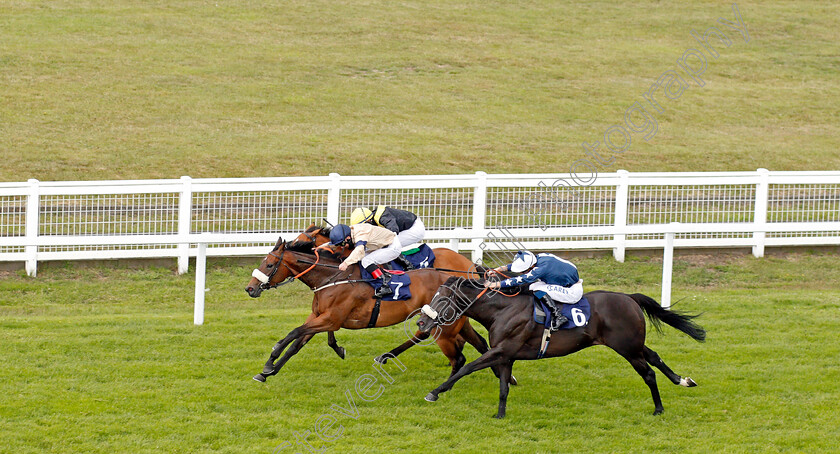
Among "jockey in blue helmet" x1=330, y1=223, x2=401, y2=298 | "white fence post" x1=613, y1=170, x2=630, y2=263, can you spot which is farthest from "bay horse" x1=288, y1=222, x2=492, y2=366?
"white fence post" x1=613, y1=170, x2=630, y2=263

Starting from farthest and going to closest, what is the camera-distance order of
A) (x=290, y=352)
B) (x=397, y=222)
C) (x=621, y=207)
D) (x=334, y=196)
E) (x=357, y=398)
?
(x=621, y=207) → (x=334, y=196) → (x=397, y=222) → (x=290, y=352) → (x=357, y=398)

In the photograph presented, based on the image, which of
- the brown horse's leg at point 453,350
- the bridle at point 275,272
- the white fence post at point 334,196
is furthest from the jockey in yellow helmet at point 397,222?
the white fence post at point 334,196

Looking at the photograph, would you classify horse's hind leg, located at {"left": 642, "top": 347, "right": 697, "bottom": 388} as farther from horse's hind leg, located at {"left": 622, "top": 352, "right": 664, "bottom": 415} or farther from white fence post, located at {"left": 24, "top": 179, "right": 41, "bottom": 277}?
white fence post, located at {"left": 24, "top": 179, "right": 41, "bottom": 277}

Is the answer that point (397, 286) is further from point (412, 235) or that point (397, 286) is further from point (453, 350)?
point (412, 235)

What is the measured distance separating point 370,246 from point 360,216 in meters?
0.30

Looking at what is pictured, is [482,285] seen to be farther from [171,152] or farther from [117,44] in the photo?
[117,44]

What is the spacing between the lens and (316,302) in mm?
8102

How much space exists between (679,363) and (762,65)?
20.9 m

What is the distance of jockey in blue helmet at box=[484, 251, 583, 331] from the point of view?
7.38 metres

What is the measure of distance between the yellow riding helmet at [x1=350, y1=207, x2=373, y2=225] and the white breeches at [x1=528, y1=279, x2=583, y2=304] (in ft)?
5.66

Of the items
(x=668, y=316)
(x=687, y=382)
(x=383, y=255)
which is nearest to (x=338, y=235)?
(x=383, y=255)

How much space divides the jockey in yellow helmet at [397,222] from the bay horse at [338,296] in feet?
1.30

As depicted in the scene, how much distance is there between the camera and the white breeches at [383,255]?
8172mm

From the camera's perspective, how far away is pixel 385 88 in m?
22.7
